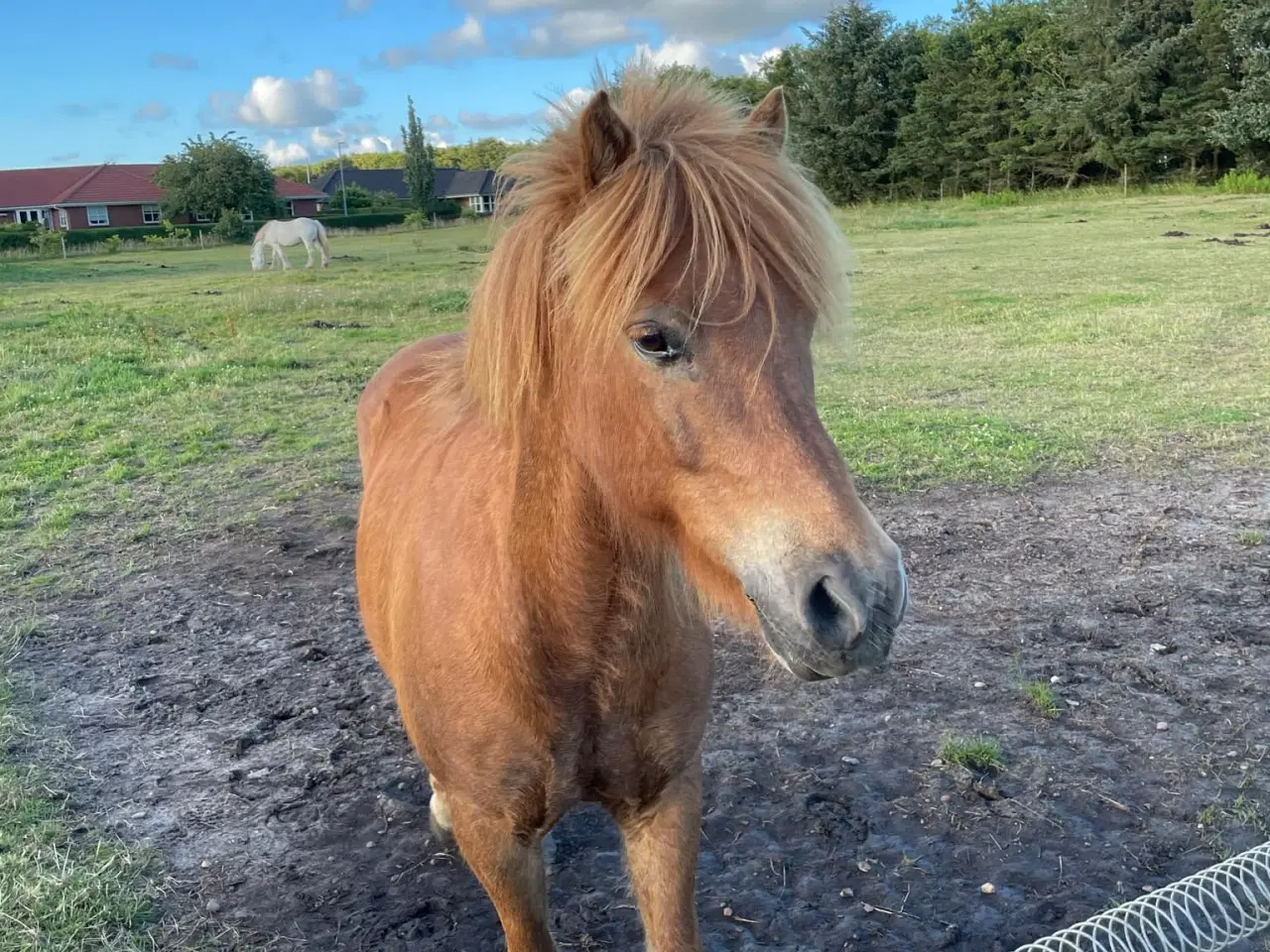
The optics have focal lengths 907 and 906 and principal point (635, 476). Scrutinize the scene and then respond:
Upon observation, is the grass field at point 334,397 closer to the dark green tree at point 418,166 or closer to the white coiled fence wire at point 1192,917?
the white coiled fence wire at point 1192,917

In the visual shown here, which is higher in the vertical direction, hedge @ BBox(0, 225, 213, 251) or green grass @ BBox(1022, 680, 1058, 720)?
hedge @ BBox(0, 225, 213, 251)

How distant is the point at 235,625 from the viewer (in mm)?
4871

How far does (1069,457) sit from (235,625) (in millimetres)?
5787

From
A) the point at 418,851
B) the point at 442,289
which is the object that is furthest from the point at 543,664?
the point at 442,289

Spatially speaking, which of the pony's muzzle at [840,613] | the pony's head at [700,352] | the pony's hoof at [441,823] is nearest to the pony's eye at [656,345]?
the pony's head at [700,352]

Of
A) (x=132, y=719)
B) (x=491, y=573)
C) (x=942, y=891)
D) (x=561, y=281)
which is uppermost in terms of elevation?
(x=561, y=281)

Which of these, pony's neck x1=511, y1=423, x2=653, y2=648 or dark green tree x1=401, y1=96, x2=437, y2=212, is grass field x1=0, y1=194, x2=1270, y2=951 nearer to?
pony's neck x1=511, y1=423, x2=653, y2=648

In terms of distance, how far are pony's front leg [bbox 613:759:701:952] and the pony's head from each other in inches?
29.1

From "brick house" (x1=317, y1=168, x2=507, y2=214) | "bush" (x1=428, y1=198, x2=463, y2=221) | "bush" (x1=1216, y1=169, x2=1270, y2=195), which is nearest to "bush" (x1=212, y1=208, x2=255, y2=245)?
"bush" (x1=428, y1=198, x2=463, y2=221)

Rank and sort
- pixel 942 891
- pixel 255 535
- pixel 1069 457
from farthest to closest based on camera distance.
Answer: pixel 1069 457
pixel 255 535
pixel 942 891

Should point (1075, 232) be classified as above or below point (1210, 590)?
above

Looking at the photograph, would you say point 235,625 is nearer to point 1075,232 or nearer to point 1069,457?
point 1069,457

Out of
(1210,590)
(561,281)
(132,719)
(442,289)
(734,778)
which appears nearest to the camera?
(561,281)

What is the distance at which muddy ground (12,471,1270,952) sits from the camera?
2.97 meters
